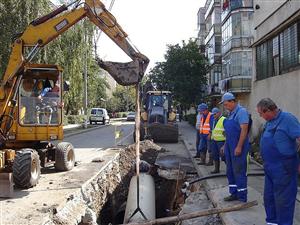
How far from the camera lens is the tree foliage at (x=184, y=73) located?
42.4m

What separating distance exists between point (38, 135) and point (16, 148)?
72 centimetres

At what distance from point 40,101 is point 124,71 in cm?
419

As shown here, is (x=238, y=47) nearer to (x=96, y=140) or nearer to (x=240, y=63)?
(x=240, y=63)

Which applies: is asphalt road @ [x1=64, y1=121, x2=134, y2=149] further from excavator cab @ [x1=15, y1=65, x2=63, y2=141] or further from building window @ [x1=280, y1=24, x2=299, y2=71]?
excavator cab @ [x1=15, y1=65, x2=63, y2=141]

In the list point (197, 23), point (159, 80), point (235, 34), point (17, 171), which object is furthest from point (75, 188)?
point (197, 23)

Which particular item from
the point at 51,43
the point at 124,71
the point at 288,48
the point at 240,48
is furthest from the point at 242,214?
the point at 240,48

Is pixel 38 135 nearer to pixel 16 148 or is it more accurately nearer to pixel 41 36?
pixel 16 148

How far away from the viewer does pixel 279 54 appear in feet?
61.9

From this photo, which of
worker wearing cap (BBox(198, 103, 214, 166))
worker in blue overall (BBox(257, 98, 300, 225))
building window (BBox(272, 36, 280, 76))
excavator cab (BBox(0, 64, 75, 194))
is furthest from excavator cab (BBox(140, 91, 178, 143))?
worker in blue overall (BBox(257, 98, 300, 225))

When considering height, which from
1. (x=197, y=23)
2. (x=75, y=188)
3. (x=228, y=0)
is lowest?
(x=75, y=188)

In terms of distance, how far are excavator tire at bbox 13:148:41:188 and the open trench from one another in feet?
3.67

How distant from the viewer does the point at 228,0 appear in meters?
36.2

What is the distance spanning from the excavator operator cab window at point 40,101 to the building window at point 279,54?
8.49 m

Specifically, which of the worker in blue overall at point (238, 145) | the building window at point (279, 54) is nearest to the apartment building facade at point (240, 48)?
the building window at point (279, 54)
